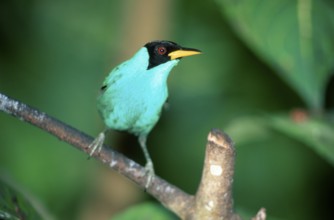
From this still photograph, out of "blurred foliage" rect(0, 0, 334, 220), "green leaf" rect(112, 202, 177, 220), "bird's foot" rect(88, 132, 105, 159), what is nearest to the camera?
"bird's foot" rect(88, 132, 105, 159)

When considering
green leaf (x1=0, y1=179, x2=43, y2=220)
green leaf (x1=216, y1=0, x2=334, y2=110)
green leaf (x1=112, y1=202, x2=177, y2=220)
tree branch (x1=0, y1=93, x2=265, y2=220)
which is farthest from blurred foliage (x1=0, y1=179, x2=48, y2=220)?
green leaf (x1=216, y1=0, x2=334, y2=110)

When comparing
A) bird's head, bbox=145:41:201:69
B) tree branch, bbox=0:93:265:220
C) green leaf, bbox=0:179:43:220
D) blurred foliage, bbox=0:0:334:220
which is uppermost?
bird's head, bbox=145:41:201:69

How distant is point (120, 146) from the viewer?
2605 mm

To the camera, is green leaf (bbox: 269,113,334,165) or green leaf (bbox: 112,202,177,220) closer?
green leaf (bbox: 112,202,177,220)

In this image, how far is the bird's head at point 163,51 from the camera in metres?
1.53

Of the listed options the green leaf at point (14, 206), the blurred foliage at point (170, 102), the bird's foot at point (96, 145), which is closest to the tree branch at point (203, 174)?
the bird's foot at point (96, 145)

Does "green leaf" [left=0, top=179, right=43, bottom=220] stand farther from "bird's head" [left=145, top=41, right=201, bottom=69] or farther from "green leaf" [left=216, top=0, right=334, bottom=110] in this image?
"green leaf" [left=216, top=0, right=334, bottom=110]

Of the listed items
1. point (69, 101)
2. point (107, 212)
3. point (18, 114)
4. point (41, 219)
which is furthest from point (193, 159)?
point (18, 114)

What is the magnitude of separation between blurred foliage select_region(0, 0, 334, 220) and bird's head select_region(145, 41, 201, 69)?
1.00 m

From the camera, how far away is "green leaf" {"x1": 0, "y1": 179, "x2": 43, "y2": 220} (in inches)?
55.8

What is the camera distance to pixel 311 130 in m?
2.26

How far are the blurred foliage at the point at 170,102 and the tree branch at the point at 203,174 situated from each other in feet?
3.39

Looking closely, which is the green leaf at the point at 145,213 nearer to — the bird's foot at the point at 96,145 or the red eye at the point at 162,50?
the bird's foot at the point at 96,145

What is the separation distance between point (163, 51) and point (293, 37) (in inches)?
28.5
